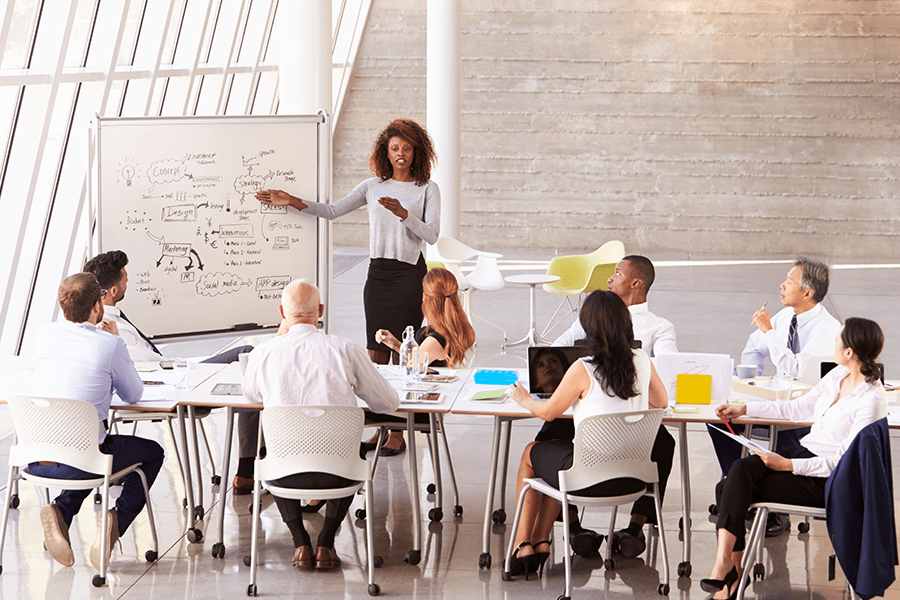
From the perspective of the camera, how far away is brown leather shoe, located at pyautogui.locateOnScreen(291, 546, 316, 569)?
4.20m

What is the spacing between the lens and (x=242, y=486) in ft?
16.7

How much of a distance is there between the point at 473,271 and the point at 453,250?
31 centimetres

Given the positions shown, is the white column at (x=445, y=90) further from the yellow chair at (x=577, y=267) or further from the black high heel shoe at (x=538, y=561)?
the black high heel shoe at (x=538, y=561)

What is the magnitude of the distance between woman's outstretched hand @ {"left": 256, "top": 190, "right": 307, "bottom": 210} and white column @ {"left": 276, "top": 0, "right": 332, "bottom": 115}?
4.15ft

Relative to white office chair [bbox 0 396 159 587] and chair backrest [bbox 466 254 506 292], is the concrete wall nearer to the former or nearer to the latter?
A: chair backrest [bbox 466 254 506 292]

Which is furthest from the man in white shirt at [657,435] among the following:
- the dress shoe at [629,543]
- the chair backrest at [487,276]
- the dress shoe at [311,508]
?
the chair backrest at [487,276]

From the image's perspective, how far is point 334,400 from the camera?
155 inches

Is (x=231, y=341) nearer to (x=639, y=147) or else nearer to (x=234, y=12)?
(x=234, y=12)

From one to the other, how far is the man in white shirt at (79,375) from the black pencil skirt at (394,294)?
6.35 feet

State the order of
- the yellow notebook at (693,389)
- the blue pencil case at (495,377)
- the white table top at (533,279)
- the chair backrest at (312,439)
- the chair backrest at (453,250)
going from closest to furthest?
the chair backrest at (312,439), the yellow notebook at (693,389), the blue pencil case at (495,377), the white table top at (533,279), the chair backrest at (453,250)

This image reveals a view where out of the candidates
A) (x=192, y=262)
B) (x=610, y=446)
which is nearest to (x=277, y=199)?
(x=192, y=262)

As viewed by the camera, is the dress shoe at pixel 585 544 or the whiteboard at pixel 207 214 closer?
the dress shoe at pixel 585 544

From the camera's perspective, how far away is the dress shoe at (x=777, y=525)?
4.61 meters

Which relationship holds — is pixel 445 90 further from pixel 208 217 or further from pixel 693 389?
pixel 693 389
